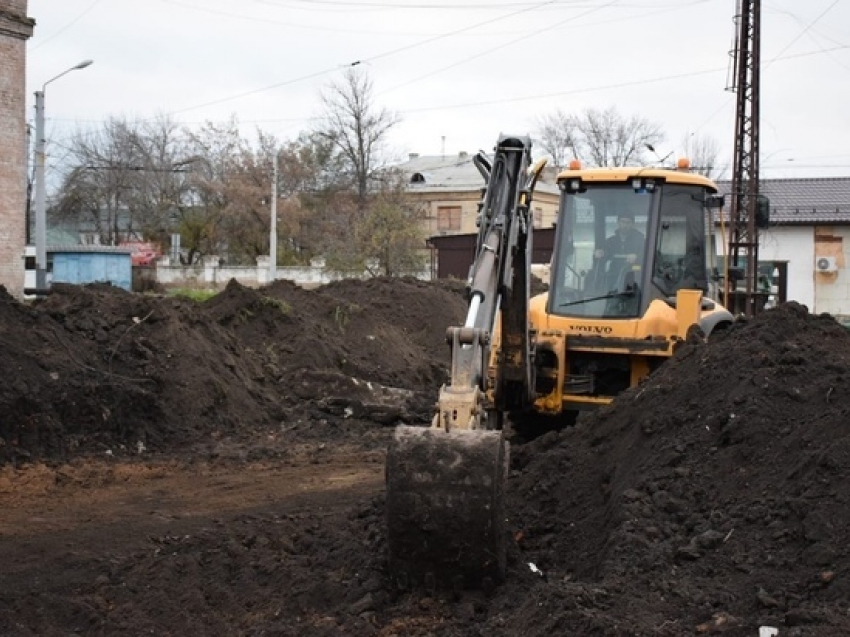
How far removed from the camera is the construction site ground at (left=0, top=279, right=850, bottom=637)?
5.29 m

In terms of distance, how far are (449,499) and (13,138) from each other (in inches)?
807

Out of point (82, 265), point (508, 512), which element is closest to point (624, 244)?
point (508, 512)

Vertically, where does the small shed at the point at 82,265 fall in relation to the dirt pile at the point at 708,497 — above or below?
above

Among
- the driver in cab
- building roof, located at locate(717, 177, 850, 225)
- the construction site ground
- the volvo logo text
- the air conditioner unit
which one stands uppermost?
building roof, located at locate(717, 177, 850, 225)

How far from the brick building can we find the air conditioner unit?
26126mm

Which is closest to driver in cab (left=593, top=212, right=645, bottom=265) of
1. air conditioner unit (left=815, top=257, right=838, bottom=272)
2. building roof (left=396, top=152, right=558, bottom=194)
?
air conditioner unit (left=815, top=257, right=838, bottom=272)

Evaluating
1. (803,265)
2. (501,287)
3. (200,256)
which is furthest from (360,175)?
(501,287)

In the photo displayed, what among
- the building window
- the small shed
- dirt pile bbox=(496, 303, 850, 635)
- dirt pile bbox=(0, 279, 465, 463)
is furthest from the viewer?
the building window

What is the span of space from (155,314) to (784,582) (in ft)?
36.4

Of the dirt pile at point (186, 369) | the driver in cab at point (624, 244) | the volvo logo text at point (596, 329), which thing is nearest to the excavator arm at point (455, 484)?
the volvo logo text at point (596, 329)

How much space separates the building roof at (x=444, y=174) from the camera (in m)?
66.5

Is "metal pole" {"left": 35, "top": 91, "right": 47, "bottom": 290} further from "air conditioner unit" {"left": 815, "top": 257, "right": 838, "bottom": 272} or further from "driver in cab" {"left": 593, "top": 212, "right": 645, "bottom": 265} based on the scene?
"air conditioner unit" {"left": 815, "top": 257, "right": 838, "bottom": 272}

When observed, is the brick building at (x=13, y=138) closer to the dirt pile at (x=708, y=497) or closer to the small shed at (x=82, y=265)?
the small shed at (x=82, y=265)

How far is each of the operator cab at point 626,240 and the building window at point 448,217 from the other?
55.5 m
